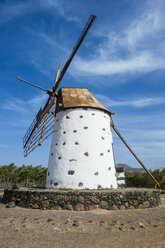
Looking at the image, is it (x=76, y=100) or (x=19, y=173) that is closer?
(x=76, y=100)

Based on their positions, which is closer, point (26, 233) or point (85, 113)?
point (26, 233)

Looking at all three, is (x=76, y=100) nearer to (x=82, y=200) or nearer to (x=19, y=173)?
(x=82, y=200)

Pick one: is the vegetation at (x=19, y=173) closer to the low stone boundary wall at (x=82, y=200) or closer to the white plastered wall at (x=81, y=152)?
the white plastered wall at (x=81, y=152)

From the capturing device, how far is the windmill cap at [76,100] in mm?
12320

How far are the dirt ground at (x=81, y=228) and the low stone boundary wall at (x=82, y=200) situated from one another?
0.36 m

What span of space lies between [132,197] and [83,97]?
22.6 ft

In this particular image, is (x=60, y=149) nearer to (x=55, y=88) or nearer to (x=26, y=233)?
(x=55, y=88)

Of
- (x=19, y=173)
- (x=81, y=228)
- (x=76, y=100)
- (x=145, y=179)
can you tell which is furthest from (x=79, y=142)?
(x=19, y=173)

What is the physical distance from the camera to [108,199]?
905cm

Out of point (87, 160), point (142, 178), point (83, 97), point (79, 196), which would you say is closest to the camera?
point (79, 196)

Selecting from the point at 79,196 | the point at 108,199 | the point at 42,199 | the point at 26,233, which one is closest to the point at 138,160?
→ the point at 108,199

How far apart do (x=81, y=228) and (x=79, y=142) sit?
18.2ft

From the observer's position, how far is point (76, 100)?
1270 cm

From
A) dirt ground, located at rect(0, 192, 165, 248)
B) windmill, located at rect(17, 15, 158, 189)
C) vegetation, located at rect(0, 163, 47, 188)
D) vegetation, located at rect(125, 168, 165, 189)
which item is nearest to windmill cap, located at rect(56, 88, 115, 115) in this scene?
windmill, located at rect(17, 15, 158, 189)
